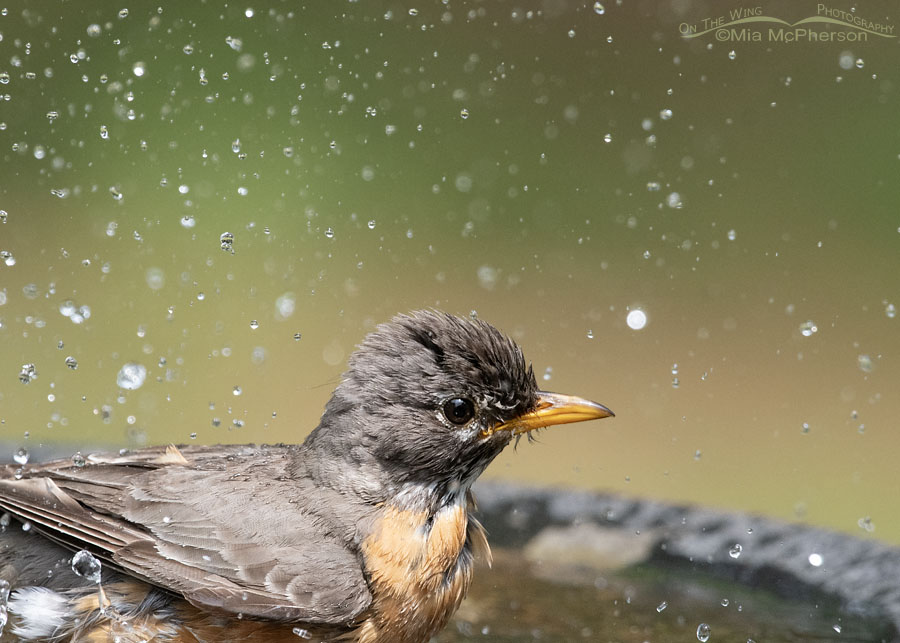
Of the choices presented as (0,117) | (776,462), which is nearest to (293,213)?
(0,117)

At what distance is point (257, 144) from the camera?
30.1ft

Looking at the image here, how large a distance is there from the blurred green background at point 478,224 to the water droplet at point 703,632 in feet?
11.7

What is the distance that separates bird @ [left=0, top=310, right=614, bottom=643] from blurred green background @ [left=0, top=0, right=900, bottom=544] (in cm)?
417

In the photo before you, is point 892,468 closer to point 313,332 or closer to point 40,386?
point 313,332

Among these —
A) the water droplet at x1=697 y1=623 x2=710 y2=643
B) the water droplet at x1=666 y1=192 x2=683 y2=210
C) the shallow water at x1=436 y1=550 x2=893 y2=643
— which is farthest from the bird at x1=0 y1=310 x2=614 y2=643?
the water droplet at x1=666 y1=192 x2=683 y2=210

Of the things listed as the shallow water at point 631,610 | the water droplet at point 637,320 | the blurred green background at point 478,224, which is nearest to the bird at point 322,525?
the shallow water at point 631,610

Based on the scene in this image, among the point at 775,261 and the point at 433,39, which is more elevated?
the point at 433,39

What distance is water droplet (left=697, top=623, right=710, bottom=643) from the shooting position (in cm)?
432

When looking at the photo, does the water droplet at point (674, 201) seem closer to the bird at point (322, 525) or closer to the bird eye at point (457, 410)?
the bird at point (322, 525)

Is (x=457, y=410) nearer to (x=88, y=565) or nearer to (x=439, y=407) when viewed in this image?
(x=439, y=407)

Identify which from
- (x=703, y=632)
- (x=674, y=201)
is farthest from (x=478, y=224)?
(x=703, y=632)

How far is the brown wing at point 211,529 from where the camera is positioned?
11.9 ft

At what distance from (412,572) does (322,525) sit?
0.32 meters

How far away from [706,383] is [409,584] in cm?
588
